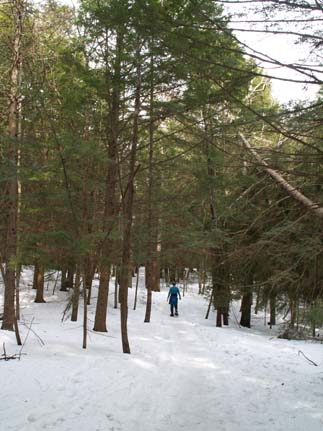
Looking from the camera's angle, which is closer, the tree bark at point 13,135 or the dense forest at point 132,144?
the dense forest at point 132,144

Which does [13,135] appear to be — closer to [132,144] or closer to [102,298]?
[132,144]

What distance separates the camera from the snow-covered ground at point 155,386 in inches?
192

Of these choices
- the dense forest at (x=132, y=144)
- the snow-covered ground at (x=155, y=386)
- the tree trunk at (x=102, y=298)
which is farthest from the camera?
the tree trunk at (x=102, y=298)

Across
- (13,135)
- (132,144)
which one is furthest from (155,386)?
(13,135)

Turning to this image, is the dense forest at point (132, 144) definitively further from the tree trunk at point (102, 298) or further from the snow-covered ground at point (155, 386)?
the snow-covered ground at point (155, 386)

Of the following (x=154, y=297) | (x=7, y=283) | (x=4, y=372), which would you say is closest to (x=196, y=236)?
(x=7, y=283)

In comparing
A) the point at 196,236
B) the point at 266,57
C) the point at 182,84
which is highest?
the point at 182,84

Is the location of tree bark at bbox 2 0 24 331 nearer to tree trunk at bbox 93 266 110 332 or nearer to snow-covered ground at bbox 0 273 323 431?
snow-covered ground at bbox 0 273 323 431

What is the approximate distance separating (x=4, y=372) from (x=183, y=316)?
13.5m

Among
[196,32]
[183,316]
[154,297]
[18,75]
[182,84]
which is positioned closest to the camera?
[196,32]

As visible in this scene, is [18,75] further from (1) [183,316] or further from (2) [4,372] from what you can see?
(1) [183,316]

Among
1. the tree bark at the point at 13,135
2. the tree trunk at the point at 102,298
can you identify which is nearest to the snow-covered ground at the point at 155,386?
the tree trunk at the point at 102,298

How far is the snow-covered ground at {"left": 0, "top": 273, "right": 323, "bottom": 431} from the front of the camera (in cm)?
489

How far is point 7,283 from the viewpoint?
10641 millimetres
